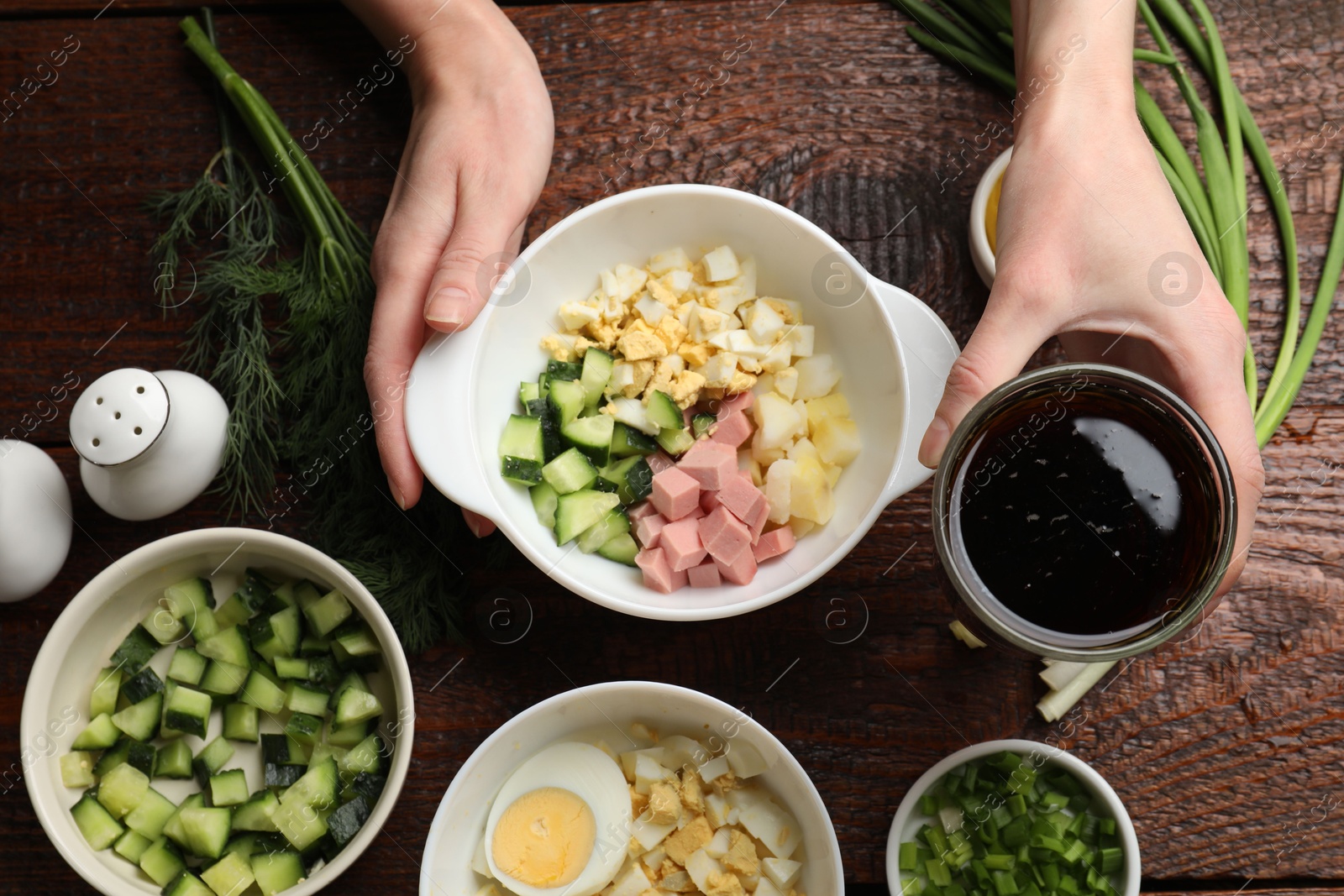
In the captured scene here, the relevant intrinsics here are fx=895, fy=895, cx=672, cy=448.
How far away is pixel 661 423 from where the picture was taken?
1.46m

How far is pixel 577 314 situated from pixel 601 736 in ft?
2.38

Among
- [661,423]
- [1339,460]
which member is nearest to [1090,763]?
[1339,460]

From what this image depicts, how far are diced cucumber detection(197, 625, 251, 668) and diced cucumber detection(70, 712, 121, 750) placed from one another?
0.18 m

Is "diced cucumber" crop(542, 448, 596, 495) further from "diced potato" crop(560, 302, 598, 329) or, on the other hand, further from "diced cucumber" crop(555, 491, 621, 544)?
"diced potato" crop(560, 302, 598, 329)

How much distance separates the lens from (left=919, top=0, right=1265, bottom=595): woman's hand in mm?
1234

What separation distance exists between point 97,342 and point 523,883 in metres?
1.28

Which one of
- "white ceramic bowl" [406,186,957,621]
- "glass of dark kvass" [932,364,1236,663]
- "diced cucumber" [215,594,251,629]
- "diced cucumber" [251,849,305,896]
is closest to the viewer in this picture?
"glass of dark kvass" [932,364,1236,663]

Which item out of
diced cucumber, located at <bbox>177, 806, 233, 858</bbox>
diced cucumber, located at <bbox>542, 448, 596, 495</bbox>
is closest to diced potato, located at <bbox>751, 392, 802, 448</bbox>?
diced cucumber, located at <bbox>542, 448, 596, 495</bbox>

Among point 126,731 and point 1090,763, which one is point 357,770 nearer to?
point 126,731

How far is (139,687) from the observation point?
1.54 m

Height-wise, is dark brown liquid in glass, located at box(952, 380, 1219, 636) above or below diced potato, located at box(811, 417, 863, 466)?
above

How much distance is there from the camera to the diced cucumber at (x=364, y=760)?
4.93 ft

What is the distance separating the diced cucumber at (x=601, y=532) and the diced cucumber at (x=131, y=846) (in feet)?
2.97

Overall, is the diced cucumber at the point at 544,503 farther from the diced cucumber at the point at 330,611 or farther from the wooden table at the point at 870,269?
the diced cucumber at the point at 330,611
